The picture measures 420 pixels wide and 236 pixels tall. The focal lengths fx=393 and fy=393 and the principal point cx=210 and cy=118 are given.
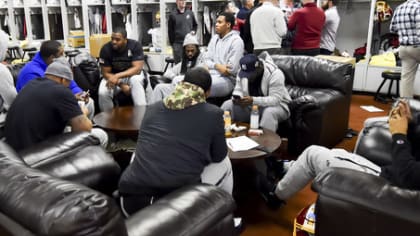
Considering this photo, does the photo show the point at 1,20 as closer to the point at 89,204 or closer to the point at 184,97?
the point at 184,97

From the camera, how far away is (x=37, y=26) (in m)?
8.80

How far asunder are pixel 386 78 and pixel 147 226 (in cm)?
493

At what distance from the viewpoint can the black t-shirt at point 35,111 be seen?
2344mm

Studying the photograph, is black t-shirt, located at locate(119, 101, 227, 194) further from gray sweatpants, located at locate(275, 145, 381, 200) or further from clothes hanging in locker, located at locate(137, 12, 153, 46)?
clothes hanging in locker, located at locate(137, 12, 153, 46)

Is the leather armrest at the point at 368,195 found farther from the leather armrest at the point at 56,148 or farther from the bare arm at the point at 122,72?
the bare arm at the point at 122,72

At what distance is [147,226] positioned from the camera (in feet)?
4.47

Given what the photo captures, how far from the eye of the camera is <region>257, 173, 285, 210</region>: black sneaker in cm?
260

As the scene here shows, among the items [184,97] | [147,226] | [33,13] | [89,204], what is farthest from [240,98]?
[33,13]

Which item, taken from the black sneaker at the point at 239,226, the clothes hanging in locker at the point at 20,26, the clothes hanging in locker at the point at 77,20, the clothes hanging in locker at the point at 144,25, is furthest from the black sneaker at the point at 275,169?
the clothes hanging in locker at the point at 20,26

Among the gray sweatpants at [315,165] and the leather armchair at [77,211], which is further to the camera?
the gray sweatpants at [315,165]

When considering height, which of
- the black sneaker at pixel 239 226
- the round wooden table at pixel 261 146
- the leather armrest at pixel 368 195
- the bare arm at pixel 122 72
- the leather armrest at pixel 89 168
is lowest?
the black sneaker at pixel 239 226

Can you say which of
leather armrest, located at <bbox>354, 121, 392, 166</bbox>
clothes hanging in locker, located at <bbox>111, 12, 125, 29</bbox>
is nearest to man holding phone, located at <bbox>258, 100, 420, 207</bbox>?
leather armrest, located at <bbox>354, 121, 392, 166</bbox>

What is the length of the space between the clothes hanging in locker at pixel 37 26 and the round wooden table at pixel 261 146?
7.35 meters

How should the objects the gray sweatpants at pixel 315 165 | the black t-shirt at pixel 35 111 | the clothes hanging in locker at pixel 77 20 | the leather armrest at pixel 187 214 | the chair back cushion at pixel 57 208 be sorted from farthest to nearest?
the clothes hanging in locker at pixel 77 20, the black t-shirt at pixel 35 111, the gray sweatpants at pixel 315 165, the leather armrest at pixel 187 214, the chair back cushion at pixel 57 208
